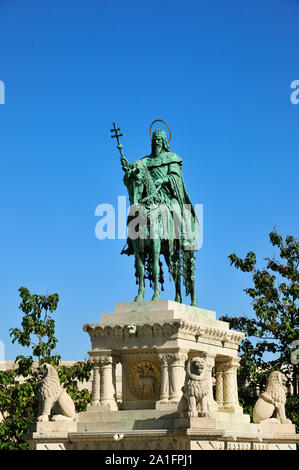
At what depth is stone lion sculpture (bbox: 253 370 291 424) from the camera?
30.5 metres

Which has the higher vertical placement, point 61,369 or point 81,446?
point 61,369

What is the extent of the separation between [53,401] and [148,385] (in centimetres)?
284

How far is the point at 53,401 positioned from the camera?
28.8 m

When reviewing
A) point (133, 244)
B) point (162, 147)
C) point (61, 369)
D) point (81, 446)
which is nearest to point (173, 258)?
point (133, 244)

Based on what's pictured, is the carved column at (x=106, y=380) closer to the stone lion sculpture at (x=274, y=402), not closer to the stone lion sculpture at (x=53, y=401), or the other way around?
the stone lion sculpture at (x=53, y=401)

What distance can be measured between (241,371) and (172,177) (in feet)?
39.4

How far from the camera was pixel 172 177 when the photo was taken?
30.6 meters

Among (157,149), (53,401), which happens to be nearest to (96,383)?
(53,401)

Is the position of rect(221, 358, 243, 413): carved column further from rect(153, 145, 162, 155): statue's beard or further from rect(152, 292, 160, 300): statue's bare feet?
rect(153, 145, 162, 155): statue's beard

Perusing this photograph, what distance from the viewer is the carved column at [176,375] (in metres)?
27.5

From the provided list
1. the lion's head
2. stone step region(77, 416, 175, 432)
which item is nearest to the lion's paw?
stone step region(77, 416, 175, 432)

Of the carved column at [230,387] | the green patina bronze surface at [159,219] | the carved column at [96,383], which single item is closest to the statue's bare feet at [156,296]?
the green patina bronze surface at [159,219]

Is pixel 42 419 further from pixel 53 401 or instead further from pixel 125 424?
pixel 125 424
